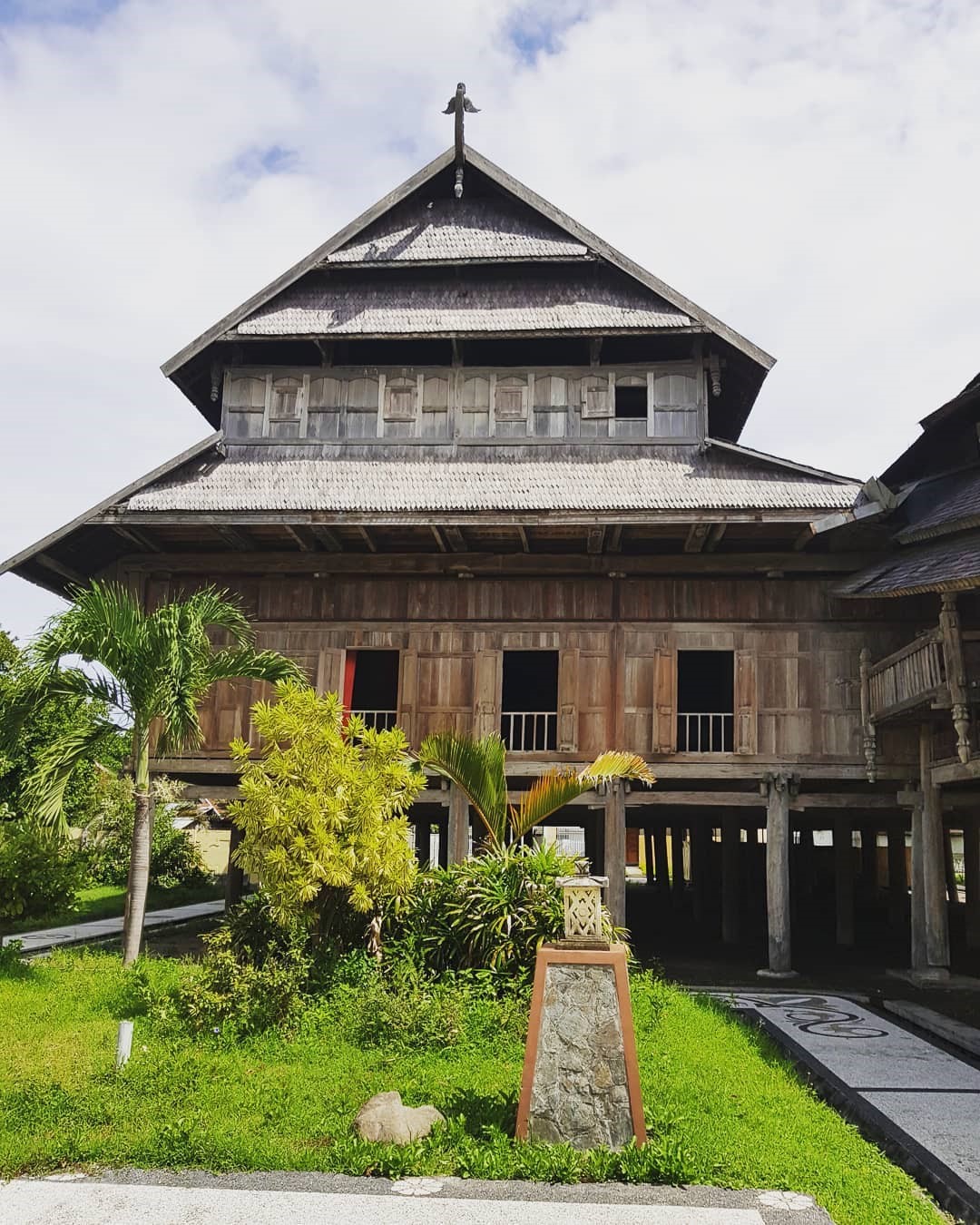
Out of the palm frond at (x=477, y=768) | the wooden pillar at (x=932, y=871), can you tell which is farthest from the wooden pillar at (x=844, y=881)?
the palm frond at (x=477, y=768)

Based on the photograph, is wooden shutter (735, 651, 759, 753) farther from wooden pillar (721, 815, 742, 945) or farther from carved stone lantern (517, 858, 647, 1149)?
carved stone lantern (517, 858, 647, 1149)

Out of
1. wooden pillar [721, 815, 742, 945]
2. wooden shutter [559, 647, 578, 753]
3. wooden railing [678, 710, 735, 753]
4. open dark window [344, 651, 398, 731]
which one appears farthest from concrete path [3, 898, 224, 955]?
wooden pillar [721, 815, 742, 945]

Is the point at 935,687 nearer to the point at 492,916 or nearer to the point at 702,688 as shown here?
the point at 492,916

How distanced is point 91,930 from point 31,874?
630 centimetres

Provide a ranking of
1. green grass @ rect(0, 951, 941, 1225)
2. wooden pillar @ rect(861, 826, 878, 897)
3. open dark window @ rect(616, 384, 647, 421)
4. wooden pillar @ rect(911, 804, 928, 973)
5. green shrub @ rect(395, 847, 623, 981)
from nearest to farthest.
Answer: green grass @ rect(0, 951, 941, 1225), green shrub @ rect(395, 847, 623, 981), wooden pillar @ rect(911, 804, 928, 973), open dark window @ rect(616, 384, 647, 421), wooden pillar @ rect(861, 826, 878, 897)

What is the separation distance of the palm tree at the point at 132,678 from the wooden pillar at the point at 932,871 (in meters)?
9.74

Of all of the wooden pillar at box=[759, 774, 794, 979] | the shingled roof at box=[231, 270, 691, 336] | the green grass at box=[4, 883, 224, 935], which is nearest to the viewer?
the wooden pillar at box=[759, 774, 794, 979]

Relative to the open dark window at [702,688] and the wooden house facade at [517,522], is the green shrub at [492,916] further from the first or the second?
the open dark window at [702,688]

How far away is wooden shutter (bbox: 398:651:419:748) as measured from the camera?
602 inches

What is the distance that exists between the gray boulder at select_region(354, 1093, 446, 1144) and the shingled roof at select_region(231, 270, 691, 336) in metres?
11.9

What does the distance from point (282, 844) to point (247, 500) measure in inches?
253

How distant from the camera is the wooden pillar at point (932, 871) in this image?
14078 millimetres

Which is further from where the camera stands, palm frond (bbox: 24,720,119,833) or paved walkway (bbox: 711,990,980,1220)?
palm frond (bbox: 24,720,119,833)

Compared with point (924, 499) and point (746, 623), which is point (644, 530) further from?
point (924, 499)
